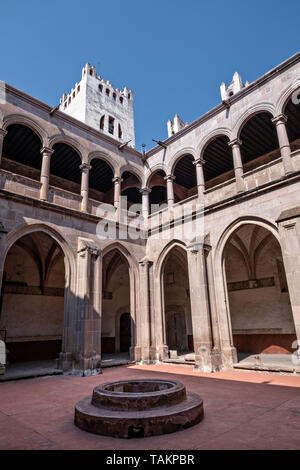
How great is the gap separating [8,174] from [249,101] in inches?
372

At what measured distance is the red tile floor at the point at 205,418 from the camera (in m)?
3.52

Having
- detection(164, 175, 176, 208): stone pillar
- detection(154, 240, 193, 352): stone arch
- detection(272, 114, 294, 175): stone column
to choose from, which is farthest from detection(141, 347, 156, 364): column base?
detection(272, 114, 294, 175): stone column

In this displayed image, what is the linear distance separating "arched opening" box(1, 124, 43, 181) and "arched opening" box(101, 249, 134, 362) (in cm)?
582

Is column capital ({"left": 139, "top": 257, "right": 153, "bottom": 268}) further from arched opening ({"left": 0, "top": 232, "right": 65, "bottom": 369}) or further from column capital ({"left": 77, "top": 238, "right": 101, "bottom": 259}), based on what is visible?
arched opening ({"left": 0, "top": 232, "right": 65, "bottom": 369})

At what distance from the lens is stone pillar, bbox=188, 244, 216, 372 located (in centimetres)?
977

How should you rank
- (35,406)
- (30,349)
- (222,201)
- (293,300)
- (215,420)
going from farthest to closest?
(30,349), (222,201), (293,300), (35,406), (215,420)

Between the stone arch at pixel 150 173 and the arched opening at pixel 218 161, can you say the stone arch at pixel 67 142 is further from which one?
the arched opening at pixel 218 161

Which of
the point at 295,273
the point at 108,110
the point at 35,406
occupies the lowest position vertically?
the point at 35,406

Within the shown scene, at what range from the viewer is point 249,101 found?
37.4ft

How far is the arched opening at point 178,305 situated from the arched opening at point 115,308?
2.30 m

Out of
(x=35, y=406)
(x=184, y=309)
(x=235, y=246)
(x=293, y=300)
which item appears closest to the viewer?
(x=35, y=406)

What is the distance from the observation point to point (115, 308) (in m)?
16.3

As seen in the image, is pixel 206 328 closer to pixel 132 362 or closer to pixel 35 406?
pixel 132 362

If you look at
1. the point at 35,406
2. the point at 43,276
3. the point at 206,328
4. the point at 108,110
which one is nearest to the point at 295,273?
the point at 206,328
